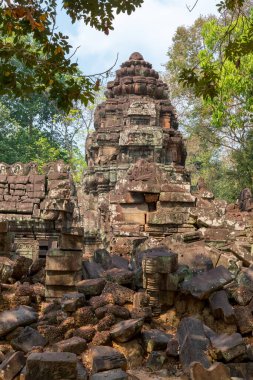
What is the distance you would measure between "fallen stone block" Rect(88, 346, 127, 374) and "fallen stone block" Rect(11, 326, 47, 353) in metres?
0.58

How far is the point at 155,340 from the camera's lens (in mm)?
3686

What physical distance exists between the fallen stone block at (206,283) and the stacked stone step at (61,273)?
4.26ft

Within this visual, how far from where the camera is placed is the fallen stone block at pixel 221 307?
4.01 m

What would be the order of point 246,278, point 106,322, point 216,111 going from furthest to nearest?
point 216,111
point 246,278
point 106,322

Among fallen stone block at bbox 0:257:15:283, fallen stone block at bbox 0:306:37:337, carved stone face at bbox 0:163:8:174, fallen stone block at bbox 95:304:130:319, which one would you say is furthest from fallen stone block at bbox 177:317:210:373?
carved stone face at bbox 0:163:8:174

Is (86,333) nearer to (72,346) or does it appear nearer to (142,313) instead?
(72,346)

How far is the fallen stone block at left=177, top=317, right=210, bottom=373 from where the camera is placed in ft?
10.6

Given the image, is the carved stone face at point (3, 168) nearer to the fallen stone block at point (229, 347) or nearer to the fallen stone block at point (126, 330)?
the fallen stone block at point (126, 330)

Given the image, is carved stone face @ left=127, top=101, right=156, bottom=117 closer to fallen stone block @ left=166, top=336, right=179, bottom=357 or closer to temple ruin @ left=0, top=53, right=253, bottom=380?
temple ruin @ left=0, top=53, right=253, bottom=380

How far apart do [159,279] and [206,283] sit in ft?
1.64

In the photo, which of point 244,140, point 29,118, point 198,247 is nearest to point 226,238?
point 198,247

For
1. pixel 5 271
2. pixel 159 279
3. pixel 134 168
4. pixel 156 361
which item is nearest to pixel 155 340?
pixel 156 361

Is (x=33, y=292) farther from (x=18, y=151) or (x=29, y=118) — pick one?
(x=29, y=118)

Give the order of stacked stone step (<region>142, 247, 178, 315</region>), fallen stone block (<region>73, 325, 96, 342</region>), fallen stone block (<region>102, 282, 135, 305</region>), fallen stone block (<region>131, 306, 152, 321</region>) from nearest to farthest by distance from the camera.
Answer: fallen stone block (<region>73, 325, 96, 342</region>)
fallen stone block (<region>131, 306, 152, 321</region>)
fallen stone block (<region>102, 282, 135, 305</region>)
stacked stone step (<region>142, 247, 178, 315</region>)
